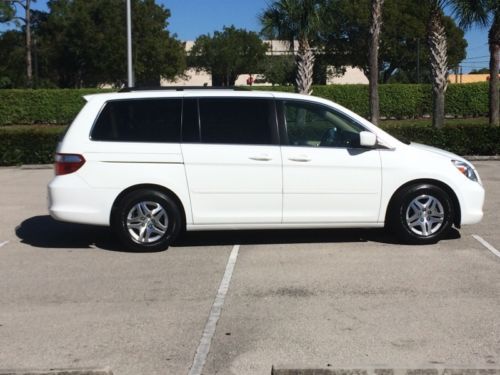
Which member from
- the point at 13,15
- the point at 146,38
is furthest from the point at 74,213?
the point at 13,15

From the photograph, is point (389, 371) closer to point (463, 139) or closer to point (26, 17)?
point (463, 139)

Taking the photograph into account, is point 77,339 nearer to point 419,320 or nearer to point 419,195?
point 419,320

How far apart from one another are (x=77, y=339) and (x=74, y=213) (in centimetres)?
254

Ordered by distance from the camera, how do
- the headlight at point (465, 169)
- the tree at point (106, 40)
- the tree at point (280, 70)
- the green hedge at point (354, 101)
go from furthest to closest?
the tree at point (280, 70) < the tree at point (106, 40) < the green hedge at point (354, 101) < the headlight at point (465, 169)

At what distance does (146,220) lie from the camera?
689 centimetres

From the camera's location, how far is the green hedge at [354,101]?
3725cm

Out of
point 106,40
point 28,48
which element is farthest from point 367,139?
point 28,48

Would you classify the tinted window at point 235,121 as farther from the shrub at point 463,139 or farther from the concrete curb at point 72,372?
the shrub at point 463,139

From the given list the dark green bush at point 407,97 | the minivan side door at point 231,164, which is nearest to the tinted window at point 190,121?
the minivan side door at point 231,164

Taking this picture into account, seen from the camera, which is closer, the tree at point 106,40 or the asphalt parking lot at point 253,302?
the asphalt parking lot at point 253,302

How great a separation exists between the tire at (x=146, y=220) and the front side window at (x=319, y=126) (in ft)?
5.17

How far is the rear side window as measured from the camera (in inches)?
270

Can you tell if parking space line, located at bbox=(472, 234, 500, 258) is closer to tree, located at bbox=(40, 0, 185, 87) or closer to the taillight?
the taillight

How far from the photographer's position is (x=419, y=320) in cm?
479
